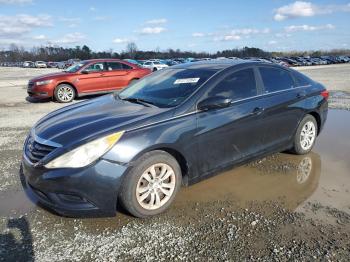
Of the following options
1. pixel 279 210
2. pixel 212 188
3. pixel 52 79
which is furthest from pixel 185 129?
pixel 52 79

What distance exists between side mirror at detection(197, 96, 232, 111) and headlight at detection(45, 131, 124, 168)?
113 centimetres

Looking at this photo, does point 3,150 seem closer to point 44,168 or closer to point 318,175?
point 44,168

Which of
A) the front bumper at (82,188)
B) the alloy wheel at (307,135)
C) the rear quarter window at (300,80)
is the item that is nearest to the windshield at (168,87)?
the front bumper at (82,188)

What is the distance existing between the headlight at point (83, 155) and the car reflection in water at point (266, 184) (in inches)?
47.9

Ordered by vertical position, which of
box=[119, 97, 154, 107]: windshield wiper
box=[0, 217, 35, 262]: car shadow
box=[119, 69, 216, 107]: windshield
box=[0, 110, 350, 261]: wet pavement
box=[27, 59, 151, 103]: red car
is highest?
box=[119, 69, 216, 107]: windshield

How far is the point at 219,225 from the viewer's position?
3621mm

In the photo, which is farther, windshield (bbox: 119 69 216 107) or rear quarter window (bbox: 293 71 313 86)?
Answer: rear quarter window (bbox: 293 71 313 86)

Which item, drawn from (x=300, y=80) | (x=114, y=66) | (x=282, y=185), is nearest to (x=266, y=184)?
(x=282, y=185)

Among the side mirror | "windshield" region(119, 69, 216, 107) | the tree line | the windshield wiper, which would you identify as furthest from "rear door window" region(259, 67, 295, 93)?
the tree line

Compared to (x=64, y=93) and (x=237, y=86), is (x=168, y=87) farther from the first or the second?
(x=64, y=93)

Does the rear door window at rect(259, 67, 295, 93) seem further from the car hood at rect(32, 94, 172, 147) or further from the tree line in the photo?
the tree line

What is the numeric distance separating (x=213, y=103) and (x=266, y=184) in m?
1.37

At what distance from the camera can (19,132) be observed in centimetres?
768

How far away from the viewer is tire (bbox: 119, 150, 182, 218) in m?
3.56
